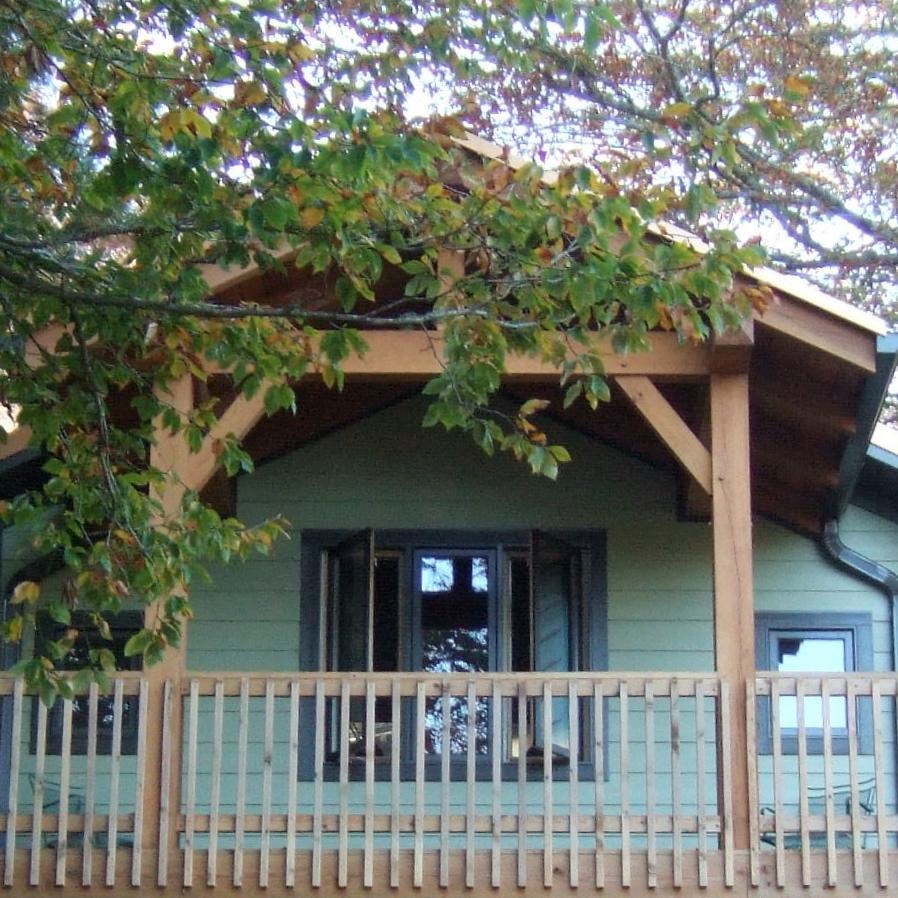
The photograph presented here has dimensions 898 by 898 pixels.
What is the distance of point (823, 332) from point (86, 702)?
5666 mm

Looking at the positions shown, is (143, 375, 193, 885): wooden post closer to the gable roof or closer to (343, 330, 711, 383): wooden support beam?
(343, 330, 711, 383): wooden support beam

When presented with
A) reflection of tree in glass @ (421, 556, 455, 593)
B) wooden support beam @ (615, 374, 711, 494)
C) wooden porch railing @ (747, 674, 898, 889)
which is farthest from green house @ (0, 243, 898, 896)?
wooden porch railing @ (747, 674, 898, 889)

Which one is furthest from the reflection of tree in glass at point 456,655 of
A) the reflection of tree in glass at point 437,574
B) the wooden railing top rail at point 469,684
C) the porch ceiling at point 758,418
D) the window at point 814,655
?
the wooden railing top rail at point 469,684

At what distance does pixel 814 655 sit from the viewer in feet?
33.4

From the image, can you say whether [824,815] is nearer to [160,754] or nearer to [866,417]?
[866,417]

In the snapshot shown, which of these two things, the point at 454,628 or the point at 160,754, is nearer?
the point at 160,754

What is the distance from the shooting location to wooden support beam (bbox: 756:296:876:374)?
7516 mm

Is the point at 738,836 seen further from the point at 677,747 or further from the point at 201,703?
the point at 201,703

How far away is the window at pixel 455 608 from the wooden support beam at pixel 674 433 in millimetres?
2108

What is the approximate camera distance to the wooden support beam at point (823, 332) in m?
7.52

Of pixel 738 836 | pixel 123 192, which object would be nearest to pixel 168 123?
pixel 123 192

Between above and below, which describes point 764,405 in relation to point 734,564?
above

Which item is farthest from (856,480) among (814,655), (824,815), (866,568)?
(824,815)

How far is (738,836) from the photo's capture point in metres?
7.39
